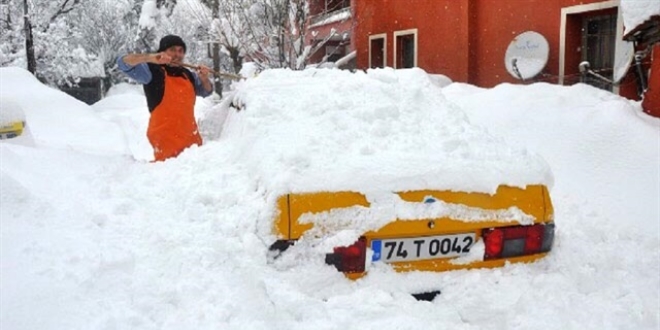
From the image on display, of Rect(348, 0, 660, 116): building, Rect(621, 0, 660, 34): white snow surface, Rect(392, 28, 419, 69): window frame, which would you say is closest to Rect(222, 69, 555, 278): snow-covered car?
Rect(621, 0, 660, 34): white snow surface

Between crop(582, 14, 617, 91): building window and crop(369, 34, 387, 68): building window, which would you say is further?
crop(369, 34, 387, 68): building window

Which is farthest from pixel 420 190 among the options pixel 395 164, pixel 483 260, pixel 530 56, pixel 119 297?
pixel 530 56

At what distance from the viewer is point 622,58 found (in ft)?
31.6

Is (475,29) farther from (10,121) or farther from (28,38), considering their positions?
(28,38)

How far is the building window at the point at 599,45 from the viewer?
10.5 m

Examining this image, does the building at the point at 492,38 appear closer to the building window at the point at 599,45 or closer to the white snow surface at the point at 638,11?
the building window at the point at 599,45

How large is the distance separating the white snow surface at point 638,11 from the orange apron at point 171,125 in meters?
5.53

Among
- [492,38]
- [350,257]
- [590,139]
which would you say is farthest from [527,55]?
[350,257]

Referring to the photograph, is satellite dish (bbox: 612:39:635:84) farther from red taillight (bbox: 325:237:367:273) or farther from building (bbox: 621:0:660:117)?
red taillight (bbox: 325:237:367:273)

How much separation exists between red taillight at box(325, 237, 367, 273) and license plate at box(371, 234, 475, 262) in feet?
0.18

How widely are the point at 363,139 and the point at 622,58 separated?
7991 mm

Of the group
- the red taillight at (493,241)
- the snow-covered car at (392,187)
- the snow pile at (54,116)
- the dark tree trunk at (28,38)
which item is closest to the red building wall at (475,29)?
the snow pile at (54,116)

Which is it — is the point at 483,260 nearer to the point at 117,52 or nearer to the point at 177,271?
the point at 177,271

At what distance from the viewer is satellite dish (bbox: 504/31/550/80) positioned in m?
11.2
